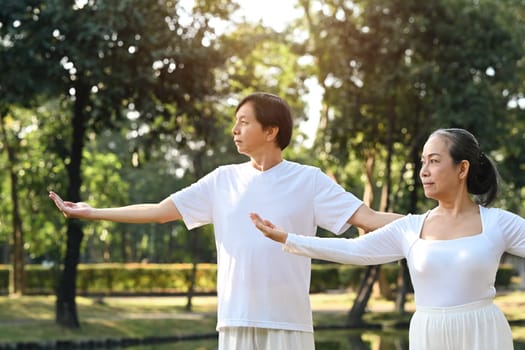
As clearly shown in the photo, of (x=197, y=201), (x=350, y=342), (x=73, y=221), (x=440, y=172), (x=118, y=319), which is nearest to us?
A: (x=440, y=172)

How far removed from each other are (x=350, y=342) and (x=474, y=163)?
16898mm

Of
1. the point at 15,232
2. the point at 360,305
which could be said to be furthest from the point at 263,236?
the point at 15,232

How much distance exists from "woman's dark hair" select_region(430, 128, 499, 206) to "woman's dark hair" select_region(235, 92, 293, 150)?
882 mm

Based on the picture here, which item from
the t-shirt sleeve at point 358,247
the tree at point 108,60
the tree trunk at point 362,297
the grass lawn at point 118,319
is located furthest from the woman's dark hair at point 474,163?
the tree trunk at point 362,297

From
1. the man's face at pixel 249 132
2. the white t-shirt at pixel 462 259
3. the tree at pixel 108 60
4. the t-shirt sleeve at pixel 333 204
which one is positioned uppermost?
the tree at pixel 108 60

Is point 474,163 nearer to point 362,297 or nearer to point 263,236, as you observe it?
point 263,236

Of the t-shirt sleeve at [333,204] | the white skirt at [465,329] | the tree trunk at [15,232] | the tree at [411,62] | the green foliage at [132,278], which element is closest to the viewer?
the white skirt at [465,329]

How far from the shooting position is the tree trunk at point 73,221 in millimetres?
21766

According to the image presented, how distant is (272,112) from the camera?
4.90 metres

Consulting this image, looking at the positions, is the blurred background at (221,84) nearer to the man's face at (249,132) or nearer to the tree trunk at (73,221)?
the tree trunk at (73,221)

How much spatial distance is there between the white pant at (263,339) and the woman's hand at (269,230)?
0.52 metres

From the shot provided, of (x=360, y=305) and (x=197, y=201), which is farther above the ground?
(x=197, y=201)

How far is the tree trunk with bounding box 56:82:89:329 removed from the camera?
2177 centimetres

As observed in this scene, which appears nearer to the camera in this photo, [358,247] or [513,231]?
[513,231]
